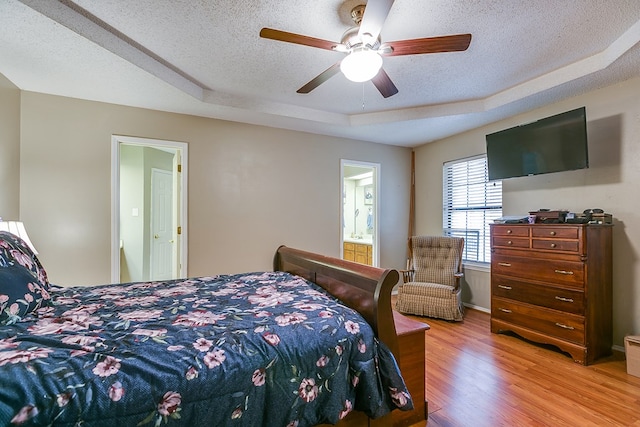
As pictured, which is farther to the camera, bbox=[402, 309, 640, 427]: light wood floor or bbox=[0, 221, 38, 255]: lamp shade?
bbox=[0, 221, 38, 255]: lamp shade

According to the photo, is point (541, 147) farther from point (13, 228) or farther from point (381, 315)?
point (13, 228)

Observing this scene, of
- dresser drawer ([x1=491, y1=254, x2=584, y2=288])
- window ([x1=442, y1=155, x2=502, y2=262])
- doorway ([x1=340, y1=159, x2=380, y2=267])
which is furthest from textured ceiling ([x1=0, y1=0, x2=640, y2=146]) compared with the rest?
doorway ([x1=340, y1=159, x2=380, y2=267])

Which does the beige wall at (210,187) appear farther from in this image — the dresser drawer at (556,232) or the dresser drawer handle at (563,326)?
the dresser drawer handle at (563,326)

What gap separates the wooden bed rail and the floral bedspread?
82mm

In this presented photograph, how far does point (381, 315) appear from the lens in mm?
1466

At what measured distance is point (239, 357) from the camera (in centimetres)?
116

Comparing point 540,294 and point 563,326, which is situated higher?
point 540,294

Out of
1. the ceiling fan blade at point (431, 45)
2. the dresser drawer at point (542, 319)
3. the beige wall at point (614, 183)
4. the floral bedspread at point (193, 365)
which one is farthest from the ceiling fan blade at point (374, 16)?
the dresser drawer at point (542, 319)

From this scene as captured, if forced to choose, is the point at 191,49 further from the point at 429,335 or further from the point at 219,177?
the point at 429,335

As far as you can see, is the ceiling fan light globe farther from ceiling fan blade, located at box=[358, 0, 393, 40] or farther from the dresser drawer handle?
the dresser drawer handle

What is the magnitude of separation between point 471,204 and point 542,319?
1.81 meters

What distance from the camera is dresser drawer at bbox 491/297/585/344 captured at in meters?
2.51

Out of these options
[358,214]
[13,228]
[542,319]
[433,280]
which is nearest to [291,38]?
[13,228]

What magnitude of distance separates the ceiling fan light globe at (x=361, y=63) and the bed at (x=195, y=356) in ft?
3.84
